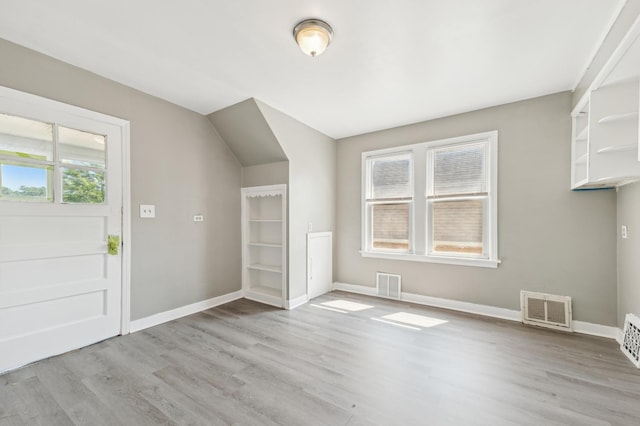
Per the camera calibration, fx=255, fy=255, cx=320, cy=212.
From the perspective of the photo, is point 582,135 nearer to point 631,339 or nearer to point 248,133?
point 631,339

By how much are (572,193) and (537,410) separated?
2435 millimetres

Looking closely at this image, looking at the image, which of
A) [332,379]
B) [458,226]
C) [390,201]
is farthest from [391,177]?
[332,379]

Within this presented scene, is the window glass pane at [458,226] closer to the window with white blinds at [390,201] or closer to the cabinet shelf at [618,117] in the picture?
the window with white blinds at [390,201]

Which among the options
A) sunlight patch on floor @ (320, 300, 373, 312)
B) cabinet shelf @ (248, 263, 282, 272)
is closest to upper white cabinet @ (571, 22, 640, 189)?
sunlight patch on floor @ (320, 300, 373, 312)

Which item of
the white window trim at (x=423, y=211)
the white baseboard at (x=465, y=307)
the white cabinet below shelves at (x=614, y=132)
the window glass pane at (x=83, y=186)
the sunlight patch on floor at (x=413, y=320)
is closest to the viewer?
the white cabinet below shelves at (x=614, y=132)

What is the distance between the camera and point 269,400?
181cm

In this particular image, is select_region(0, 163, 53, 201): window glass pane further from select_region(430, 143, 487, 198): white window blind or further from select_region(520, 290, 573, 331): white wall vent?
select_region(520, 290, 573, 331): white wall vent

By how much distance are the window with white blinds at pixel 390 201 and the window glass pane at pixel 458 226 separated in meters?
0.41

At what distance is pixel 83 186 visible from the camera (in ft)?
8.36

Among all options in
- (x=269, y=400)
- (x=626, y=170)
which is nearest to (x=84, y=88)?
(x=269, y=400)

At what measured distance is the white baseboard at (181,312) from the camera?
114 inches

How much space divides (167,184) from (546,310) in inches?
189

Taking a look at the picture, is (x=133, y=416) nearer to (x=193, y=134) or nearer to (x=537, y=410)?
(x=537, y=410)

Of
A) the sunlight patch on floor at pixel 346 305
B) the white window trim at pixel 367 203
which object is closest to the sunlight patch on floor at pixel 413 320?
the sunlight patch on floor at pixel 346 305
